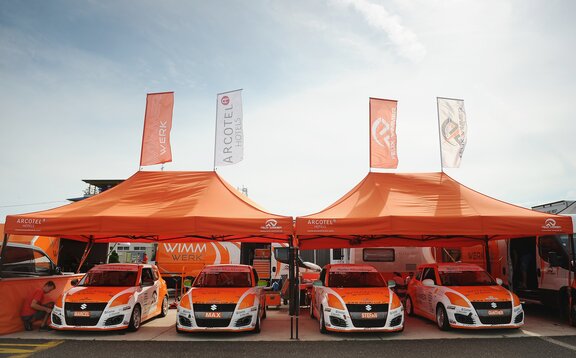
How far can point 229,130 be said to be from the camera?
557 inches

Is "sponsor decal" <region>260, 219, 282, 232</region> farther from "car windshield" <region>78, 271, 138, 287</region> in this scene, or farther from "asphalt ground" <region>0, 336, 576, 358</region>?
"car windshield" <region>78, 271, 138, 287</region>

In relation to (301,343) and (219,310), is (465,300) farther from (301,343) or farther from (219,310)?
(219,310)

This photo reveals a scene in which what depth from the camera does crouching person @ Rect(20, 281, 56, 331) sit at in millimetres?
10062

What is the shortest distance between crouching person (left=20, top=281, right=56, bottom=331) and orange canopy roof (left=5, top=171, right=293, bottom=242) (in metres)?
1.58

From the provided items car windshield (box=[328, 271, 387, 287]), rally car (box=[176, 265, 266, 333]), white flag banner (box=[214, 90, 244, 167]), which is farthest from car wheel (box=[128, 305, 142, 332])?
white flag banner (box=[214, 90, 244, 167])

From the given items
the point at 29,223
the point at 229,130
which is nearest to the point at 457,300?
the point at 229,130

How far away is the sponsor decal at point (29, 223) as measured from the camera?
10305mm

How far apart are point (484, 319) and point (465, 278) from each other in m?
1.50

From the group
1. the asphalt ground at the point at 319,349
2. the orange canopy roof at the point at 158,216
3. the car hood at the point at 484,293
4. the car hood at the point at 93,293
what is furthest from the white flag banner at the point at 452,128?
the car hood at the point at 93,293

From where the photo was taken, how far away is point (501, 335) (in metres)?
9.21

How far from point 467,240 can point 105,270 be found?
1184 centimetres

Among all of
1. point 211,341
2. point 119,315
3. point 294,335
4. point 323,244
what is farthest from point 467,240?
point 119,315

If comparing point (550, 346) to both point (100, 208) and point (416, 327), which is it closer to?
point (416, 327)

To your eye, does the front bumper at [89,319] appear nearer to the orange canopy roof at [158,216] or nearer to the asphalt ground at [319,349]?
the asphalt ground at [319,349]
